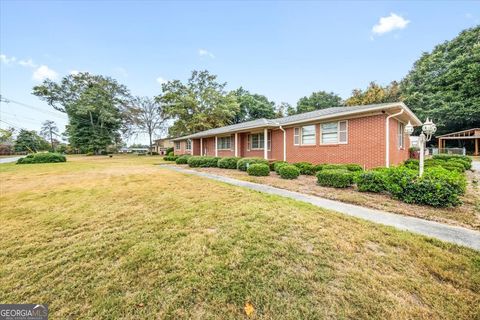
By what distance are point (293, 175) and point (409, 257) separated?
19.3 feet

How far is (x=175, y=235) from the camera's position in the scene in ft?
10.2

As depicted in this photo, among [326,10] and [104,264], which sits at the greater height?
[326,10]

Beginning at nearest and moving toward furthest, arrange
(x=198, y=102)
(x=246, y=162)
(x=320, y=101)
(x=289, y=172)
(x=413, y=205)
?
(x=413, y=205)
(x=289, y=172)
(x=246, y=162)
(x=198, y=102)
(x=320, y=101)

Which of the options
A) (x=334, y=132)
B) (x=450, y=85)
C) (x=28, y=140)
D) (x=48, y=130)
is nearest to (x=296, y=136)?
(x=334, y=132)

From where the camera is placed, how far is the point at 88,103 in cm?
3466

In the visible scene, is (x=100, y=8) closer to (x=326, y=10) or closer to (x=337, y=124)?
(x=326, y=10)

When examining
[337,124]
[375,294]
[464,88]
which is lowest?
Result: [375,294]

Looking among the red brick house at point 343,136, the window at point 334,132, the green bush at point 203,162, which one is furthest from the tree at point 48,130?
the window at point 334,132

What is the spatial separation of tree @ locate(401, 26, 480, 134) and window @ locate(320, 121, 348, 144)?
2386 centimetres

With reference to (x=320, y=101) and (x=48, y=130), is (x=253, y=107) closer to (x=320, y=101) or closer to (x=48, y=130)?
(x=320, y=101)

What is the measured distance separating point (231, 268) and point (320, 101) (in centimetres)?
3855

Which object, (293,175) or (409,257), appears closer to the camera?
(409,257)

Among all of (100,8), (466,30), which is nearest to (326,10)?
(100,8)

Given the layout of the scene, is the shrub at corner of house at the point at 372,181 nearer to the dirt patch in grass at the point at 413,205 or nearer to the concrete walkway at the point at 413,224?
the dirt patch in grass at the point at 413,205
